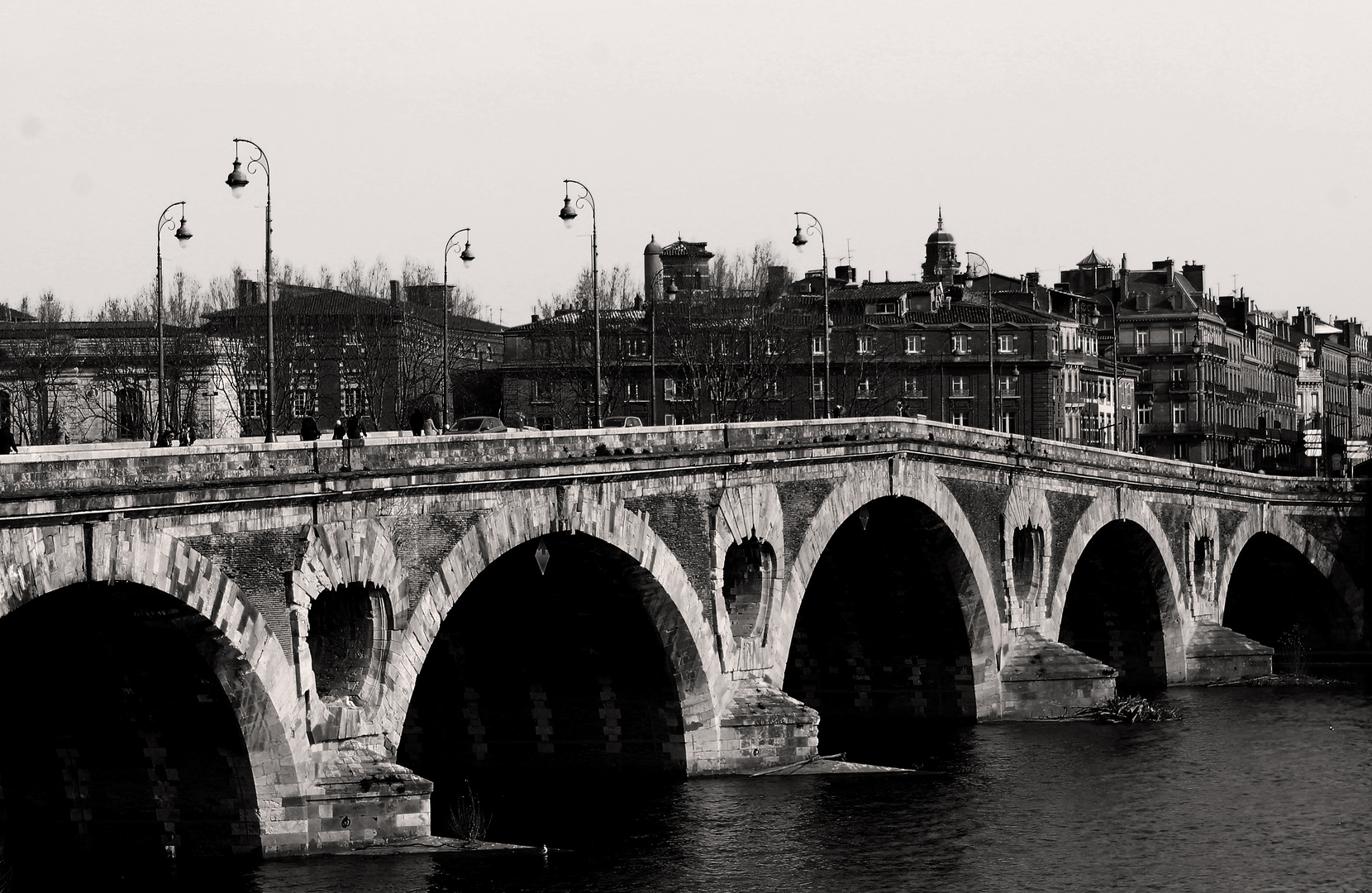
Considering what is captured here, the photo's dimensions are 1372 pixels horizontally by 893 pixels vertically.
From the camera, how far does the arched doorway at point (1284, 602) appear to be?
78.3 meters

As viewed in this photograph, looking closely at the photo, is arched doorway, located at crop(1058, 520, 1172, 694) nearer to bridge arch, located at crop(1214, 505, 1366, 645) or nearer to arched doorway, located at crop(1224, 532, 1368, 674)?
arched doorway, located at crop(1224, 532, 1368, 674)

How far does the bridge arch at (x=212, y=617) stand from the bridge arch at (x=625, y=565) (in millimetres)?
2389

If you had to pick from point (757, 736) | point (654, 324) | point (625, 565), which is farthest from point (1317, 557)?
point (625, 565)

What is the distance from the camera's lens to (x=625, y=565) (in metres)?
44.7

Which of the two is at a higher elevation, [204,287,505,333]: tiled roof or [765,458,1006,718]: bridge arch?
[204,287,505,333]: tiled roof

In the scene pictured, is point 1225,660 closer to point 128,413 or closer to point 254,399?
point 254,399

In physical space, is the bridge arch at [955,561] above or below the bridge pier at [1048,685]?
above

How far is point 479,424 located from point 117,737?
64.8ft

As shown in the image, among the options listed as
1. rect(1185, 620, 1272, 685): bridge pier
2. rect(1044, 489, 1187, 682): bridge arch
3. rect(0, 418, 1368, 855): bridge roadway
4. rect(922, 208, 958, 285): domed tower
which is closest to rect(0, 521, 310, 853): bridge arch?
rect(0, 418, 1368, 855): bridge roadway

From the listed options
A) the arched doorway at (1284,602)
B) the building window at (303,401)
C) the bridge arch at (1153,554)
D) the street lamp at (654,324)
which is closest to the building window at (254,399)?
the building window at (303,401)

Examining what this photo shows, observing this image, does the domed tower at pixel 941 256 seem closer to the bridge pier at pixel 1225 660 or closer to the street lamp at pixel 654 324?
the street lamp at pixel 654 324

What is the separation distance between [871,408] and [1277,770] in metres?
50.1

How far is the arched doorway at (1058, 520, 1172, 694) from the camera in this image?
69.9 m

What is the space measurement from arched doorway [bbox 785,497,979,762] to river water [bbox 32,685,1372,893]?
4086mm
